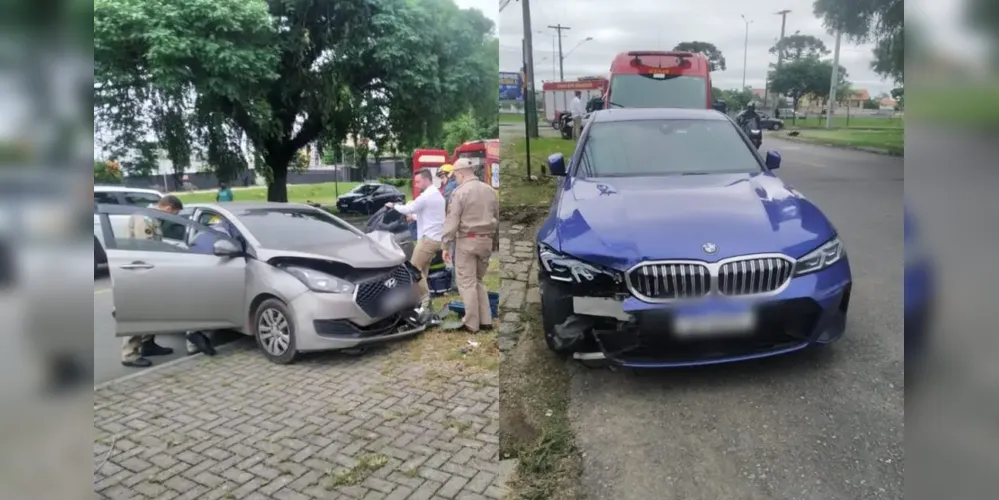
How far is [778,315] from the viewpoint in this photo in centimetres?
195

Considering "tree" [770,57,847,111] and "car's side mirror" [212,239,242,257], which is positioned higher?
"tree" [770,57,847,111]

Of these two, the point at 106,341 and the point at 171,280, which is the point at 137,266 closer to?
the point at 171,280

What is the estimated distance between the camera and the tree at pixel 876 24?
2119mm

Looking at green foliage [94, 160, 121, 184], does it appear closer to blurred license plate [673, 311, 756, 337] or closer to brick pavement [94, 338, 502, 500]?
brick pavement [94, 338, 502, 500]

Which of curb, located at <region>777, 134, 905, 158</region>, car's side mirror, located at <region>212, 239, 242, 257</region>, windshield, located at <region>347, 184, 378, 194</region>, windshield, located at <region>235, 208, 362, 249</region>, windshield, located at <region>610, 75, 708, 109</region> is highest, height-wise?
windshield, located at <region>610, 75, 708, 109</region>

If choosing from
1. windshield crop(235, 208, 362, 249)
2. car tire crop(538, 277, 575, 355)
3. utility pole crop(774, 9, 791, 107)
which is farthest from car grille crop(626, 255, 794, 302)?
windshield crop(235, 208, 362, 249)

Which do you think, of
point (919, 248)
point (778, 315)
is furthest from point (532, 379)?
point (919, 248)

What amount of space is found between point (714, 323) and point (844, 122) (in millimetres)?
918

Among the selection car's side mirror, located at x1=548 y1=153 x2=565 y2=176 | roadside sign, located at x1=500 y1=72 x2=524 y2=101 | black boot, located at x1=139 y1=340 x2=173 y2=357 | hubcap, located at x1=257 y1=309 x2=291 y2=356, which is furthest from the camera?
car's side mirror, located at x1=548 y1=153 x2=565 y2=176

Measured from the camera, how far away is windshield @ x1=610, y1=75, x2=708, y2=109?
205 centimetres

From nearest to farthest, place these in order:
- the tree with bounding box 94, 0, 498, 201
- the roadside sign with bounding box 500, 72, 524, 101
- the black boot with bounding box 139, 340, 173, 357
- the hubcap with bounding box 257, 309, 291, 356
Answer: the tree with bounding box 94, 0, 498, 201 → the black boot with bounding box 139, 340, 173, 357 → the hubcap with bounding box 257, 309, 291, 356 → the roadside sign with bounding box 500, 72, 524, 101

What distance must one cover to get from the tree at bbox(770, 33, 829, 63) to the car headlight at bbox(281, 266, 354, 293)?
1.62 meters

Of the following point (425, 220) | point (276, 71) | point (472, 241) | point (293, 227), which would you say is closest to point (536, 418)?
point (472, 241)

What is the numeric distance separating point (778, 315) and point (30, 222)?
212 cm
